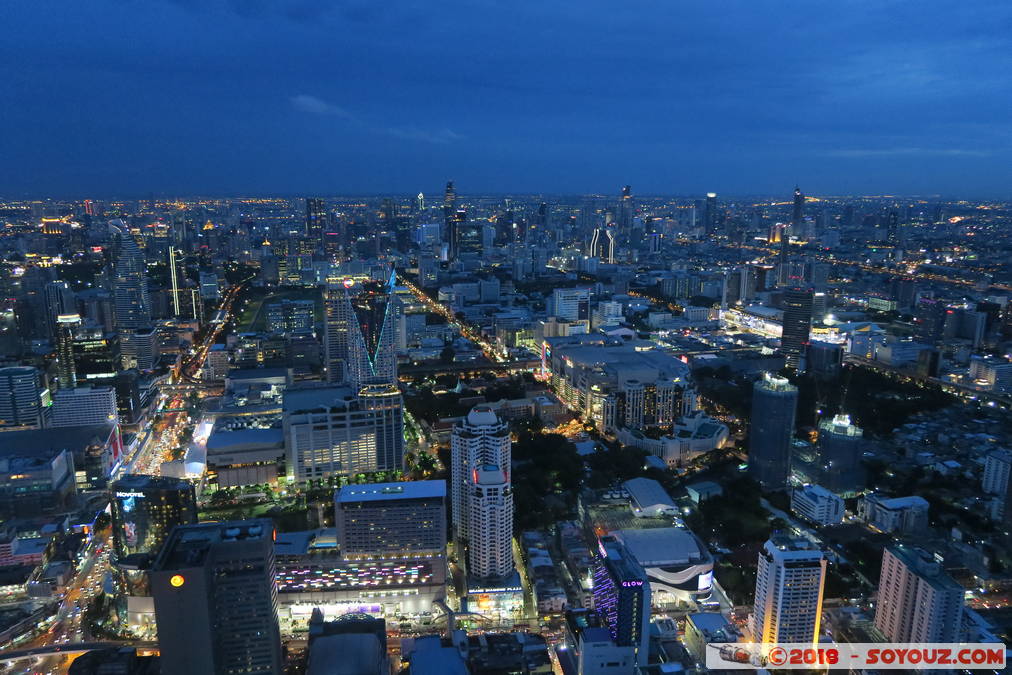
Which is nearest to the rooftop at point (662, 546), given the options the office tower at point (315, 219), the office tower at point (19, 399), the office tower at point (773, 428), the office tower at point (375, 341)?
the office tower at point (773, 428)

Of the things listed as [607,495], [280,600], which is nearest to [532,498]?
[607,495]

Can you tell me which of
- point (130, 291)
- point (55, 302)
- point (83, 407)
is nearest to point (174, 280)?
point (130, 291)

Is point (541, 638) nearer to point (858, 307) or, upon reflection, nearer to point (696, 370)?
point (696, 370)

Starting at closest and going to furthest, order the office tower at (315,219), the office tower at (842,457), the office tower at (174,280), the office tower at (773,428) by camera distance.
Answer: the office tower at (842,457) → the office tower at (773,428) → the office tower at (174,280) → the office tower at (315,219)

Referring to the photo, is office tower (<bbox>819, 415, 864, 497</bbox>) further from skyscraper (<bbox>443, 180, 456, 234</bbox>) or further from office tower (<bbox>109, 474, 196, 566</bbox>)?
skyscraper (<bbox>443, 180, 456, 234</bbox>)

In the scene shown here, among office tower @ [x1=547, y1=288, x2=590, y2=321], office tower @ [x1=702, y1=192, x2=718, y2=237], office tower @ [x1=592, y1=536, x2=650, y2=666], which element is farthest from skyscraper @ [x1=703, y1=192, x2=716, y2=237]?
office tower @ [x1=592, y1=536, x2=650, y2=666]

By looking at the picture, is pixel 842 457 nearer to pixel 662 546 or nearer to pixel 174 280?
pixel 662 546

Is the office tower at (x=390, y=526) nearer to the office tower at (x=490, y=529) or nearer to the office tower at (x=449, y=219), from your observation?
the office tower at (x=490, y=529)
